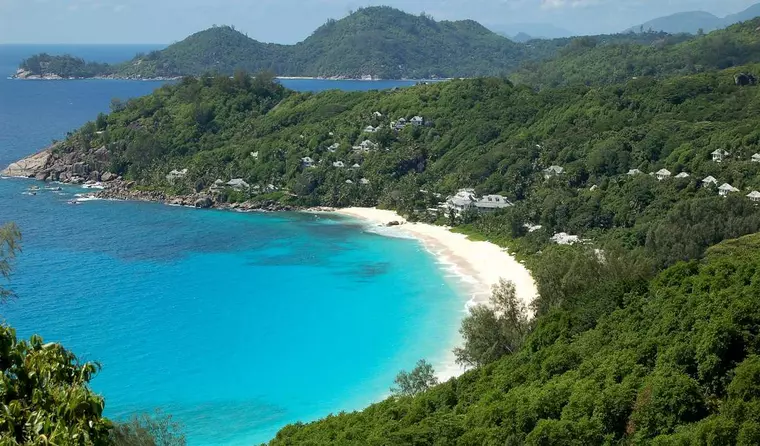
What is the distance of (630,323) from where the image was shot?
82.1ft

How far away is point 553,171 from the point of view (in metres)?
67.8

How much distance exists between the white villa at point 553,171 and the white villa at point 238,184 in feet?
95.0

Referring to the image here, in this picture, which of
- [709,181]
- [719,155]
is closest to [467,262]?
[709,181]

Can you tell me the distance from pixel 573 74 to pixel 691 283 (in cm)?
12693

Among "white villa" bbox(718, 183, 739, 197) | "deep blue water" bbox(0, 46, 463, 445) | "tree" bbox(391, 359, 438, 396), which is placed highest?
"white villa" bbox(718, 183, 739, 197)

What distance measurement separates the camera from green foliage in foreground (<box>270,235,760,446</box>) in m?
18.0

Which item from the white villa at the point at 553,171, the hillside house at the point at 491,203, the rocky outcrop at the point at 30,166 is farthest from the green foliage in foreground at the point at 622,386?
the rocky outcrop at the point at 30,166

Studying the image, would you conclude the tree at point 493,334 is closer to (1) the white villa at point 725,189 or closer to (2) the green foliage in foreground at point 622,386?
(2) the green foliage in foreground at point 622,386

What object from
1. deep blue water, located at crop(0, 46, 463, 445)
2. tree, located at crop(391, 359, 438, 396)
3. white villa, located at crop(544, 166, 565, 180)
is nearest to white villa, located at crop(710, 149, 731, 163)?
white villa, located at crop(544, 166, 565, 180)

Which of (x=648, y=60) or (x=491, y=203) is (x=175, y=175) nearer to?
(x=491, y=203)

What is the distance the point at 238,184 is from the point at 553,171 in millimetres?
30600

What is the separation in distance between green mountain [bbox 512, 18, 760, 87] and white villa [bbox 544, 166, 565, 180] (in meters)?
68.1

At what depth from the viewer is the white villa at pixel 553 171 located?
67.0 meters

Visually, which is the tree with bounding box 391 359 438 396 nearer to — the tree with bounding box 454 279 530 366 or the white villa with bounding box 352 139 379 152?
the tree with bounding box 454 279 530 366
